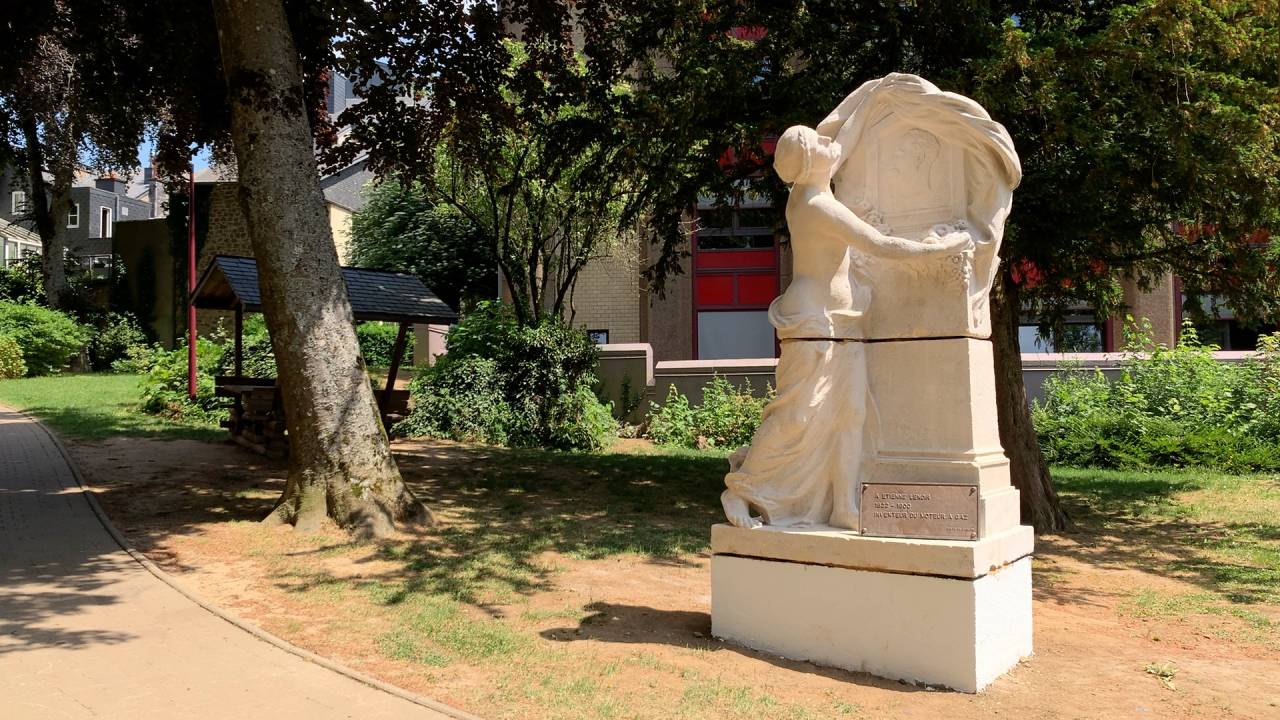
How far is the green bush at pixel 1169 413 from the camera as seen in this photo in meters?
15.9

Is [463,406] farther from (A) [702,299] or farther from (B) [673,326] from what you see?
(A) [702,299]

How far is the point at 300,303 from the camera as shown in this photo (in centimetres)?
920

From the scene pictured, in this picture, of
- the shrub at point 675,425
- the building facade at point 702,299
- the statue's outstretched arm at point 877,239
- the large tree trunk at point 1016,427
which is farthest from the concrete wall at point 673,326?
the statue's outstretched arm at point 877,239

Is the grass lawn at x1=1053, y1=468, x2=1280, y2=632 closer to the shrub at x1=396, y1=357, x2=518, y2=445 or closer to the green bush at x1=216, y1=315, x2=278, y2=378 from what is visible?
the shrub at x1=396, y1=357, x2=518, y2=445

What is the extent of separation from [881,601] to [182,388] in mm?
18451

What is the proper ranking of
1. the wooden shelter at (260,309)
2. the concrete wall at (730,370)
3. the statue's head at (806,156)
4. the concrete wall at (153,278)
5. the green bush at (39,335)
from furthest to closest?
the concrete wall at (153,278)
the green bush at (39,335)
the concrete wall at (730,370)
the wooden shelter at (260,309)
the statue's head at (806,156)

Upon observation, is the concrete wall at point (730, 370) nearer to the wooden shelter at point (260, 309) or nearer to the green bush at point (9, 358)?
the wooden shelter at point (260, 309)

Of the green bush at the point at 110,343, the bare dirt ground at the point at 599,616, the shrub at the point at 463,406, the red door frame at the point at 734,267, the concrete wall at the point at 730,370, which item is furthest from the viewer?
the green bush at the point at 110,343

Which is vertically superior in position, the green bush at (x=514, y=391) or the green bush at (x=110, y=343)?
the green bush at (x=110, y=343)

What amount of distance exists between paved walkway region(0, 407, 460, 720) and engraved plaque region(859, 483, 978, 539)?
2672 mm

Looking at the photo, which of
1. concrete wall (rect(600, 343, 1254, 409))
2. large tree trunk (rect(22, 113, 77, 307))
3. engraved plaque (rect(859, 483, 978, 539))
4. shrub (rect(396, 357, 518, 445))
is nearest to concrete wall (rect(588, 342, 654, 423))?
concrete wall (rect(600, 343, 1254, 409))

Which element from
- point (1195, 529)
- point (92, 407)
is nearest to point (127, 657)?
point (1195, 529)

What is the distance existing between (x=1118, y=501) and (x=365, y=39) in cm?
1161

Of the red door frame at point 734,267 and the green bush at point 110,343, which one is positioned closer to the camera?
the red door frame at point 734,267
